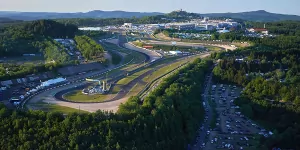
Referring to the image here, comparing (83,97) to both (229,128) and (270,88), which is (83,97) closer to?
(229,128)

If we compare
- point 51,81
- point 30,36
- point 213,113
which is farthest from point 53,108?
point 30,36

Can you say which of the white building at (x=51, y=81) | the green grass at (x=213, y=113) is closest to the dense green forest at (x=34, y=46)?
the white building at (x=51, y=81)

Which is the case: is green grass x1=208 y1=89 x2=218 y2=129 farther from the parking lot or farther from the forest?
the forest

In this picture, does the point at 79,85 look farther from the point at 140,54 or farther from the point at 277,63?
the point at 277,63

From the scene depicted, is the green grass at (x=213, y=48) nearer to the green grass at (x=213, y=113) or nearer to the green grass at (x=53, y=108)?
the green grass at (x=213, y=113)

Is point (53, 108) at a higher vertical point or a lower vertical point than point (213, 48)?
lower

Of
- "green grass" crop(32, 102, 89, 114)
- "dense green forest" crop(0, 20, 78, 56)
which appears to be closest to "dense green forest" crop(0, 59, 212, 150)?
"green grass" crop(32, 102, 89, 114)
